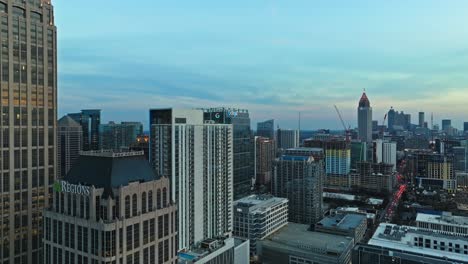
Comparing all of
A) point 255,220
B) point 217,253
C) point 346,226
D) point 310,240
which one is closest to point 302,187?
point 346,226

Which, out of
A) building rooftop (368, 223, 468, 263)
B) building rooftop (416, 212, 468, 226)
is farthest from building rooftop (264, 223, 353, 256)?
building rooftop (416, 212, 468, 226)

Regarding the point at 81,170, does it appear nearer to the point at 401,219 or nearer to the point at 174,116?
the point at 174,116

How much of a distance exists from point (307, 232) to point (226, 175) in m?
38.7

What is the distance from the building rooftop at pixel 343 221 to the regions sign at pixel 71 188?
94487mm

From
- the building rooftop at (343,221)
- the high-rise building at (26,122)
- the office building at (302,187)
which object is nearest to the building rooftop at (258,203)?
the building rooftop at (343,221)

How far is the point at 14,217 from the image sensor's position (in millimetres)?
61688

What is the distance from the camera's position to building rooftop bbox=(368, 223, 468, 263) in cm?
7688

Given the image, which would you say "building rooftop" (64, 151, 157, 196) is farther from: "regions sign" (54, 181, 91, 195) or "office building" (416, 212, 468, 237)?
"office building" (416, 212, 468, 237)

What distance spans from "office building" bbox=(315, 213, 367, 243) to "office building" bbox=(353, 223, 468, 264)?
16.5 m

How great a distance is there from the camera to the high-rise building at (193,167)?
85250mm

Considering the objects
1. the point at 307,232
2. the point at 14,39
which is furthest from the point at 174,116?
the point at 307,232

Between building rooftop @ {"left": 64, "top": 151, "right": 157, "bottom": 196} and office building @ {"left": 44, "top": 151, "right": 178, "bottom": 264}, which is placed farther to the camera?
building rooftop @ {"left": 64, "top": 151, "right": 157, "bottom": 196}

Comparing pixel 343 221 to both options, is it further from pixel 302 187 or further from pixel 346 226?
pixel 302 187

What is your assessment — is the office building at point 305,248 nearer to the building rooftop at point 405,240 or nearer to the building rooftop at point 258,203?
the building rooftop at point 258,203
